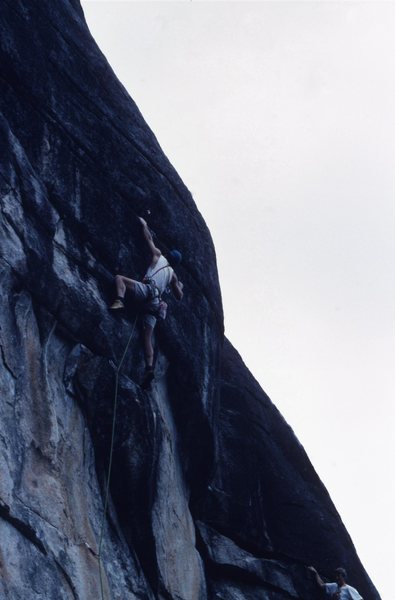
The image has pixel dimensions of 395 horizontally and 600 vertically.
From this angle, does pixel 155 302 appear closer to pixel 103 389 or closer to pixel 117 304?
pixel 117 304

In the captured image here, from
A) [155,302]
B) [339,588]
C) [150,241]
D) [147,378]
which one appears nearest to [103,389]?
[147,378]

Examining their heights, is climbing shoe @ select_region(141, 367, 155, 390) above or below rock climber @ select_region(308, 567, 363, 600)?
above

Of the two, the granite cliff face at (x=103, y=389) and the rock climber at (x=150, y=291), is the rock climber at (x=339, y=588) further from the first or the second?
the rock climber at (x=150, y=291)

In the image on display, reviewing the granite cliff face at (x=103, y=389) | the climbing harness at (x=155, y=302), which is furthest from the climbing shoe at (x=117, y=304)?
the climbing harness at (x=155, y=302)

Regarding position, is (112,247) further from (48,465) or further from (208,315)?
(48,465)

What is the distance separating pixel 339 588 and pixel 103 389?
19.5 ft

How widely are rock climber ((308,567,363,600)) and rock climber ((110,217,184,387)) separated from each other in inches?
198

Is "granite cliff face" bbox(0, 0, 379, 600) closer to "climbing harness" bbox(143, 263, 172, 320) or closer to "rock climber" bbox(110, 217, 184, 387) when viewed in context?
"rock climber" bbox(110, 217, 184, 387)

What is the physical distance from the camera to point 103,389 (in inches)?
466

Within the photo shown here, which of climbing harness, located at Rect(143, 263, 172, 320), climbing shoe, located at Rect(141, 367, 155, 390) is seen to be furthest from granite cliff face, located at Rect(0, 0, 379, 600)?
climbing harness, located at Rect(143, 263, 172, 320)

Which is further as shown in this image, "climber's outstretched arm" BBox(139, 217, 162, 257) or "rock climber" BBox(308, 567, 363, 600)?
"rock climber" BBox(308, 567, 363, 600)

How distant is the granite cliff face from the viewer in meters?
10.4

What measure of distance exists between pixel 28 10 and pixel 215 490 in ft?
23.6

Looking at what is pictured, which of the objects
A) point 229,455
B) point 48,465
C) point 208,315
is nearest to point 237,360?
point 229,455
